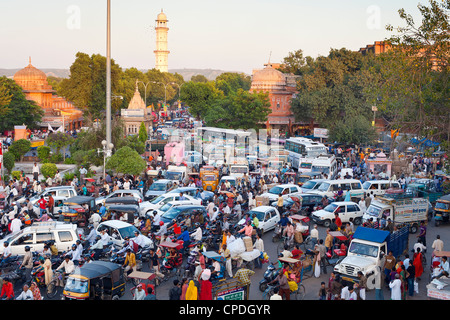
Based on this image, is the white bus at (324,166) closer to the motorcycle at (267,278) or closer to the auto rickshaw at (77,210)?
the auto rickshaw at (77,210)

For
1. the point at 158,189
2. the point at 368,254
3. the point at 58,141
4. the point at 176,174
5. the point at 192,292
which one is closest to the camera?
the point at 192,292

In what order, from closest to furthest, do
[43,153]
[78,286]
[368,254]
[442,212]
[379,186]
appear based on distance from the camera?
1. [78,286]
2. [368,254]
3. [442,212]
4. [379,186]
5. [43,153]

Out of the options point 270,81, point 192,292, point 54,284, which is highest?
point 270,81

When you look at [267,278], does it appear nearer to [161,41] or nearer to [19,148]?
[19,148]

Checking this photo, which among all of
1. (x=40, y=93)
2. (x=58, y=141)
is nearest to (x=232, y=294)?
(x=58, y=141)

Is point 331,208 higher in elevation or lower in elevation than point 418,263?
higher

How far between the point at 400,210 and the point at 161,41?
17581cm

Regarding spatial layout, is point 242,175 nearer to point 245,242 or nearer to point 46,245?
point 245,242

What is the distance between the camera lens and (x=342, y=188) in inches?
955

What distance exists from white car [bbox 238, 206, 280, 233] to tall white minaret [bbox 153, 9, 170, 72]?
567 feet
